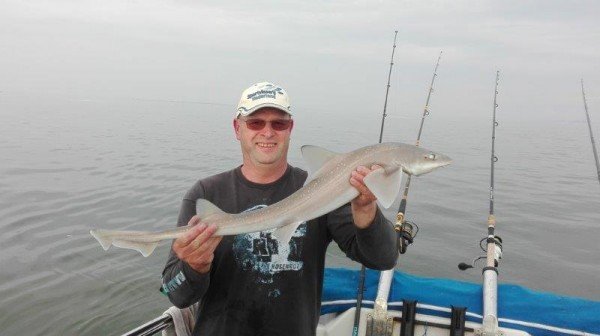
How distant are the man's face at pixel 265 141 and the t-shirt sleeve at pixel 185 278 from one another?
0.50 metres

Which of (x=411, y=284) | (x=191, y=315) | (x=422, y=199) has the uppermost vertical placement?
(x=422, y=199)

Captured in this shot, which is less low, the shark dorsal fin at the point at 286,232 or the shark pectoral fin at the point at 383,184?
the shark pectoral fin at the point at 383,184

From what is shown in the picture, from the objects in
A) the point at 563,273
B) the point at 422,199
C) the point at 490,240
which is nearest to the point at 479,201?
the point at 422,199

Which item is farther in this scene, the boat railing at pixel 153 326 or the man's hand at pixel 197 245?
the boat railing at pixel 153 326

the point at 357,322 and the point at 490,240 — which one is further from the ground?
the point at 490,240

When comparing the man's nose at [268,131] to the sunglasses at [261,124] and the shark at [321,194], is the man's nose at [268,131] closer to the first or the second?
the sunglasses at [261,124]

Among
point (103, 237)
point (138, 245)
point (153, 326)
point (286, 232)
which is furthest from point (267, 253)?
point (153, 326)

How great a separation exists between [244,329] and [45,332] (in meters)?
6.47

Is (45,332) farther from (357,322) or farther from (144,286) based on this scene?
(357,322)

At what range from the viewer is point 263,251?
3.42 m

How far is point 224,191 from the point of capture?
3543mm

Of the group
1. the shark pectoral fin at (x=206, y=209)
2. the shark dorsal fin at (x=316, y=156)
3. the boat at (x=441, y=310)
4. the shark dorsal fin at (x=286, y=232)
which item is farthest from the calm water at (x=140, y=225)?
the shark dorsal fin at (x=316, y=156)

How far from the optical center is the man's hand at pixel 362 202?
3.01 m

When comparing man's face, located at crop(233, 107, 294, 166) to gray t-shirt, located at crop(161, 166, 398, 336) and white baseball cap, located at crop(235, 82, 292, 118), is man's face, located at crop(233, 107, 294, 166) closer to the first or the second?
white baseball cap, located at crop(235, 82, 292, 118)
